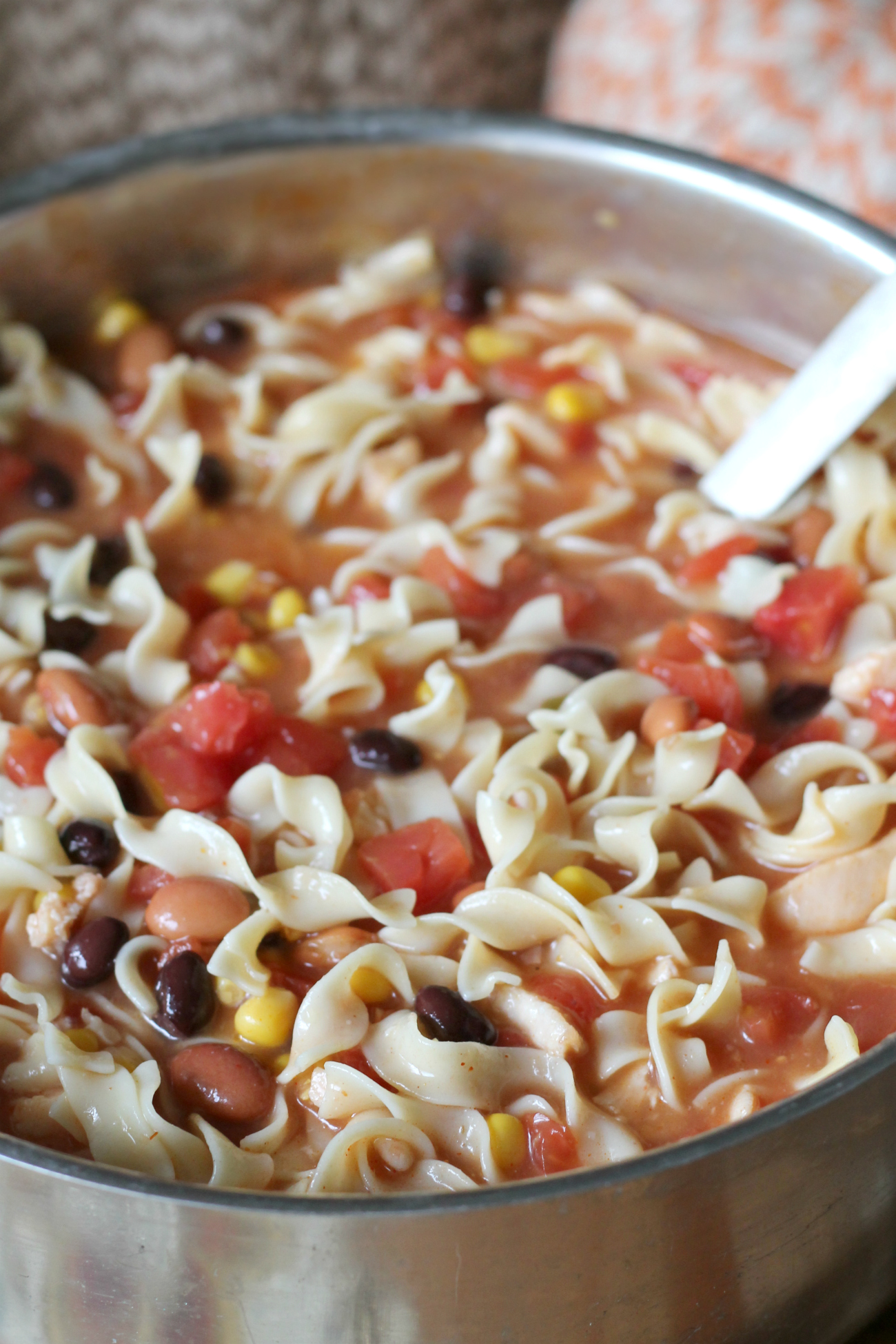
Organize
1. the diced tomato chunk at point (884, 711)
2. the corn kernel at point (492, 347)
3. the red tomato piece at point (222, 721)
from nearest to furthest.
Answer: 1. the red tomato piece at point (222, 721)
2. the diced tomato chunk at point (884, 711)
3. the corn kernel at point (492, 347)

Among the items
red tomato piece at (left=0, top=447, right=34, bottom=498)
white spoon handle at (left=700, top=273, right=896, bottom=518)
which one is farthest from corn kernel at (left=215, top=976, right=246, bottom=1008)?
white spoon handle at (left=700, top=273, right=896, bottom=518)

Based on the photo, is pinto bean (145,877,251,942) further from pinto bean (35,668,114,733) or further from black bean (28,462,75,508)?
black bean (28,462,75,508)

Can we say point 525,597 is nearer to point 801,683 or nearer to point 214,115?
point 801,683

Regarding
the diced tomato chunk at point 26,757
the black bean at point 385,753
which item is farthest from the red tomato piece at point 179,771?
the black bean at point 385,753

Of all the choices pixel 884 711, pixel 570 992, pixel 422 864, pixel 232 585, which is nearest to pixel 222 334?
pixel 232 585

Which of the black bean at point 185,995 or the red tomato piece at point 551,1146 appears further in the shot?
the black bean at point 185,995

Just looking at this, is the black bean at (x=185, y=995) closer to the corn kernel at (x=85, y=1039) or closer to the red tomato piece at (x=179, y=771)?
the corn kernel at (x=85, y=1039)
